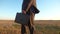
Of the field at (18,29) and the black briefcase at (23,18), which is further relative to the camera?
the field at (18,29)

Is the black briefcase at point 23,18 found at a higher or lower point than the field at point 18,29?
higher

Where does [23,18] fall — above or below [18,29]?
above

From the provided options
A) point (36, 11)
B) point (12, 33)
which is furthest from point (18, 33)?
point (36, 11)

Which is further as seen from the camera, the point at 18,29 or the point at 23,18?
the point at 18,29

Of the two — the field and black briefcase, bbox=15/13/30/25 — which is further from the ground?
black briefcase, bbox=15/13/30/25

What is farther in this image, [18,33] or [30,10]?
[18,33]

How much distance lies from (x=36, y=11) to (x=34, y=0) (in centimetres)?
39

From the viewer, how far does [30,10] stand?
8078mm

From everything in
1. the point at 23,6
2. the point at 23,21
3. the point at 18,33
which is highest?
the point at 23,6

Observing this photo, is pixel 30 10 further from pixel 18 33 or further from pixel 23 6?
pixel 18 33

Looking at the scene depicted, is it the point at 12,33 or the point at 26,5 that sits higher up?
the point at 26,5

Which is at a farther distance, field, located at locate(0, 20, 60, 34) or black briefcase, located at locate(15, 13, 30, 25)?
field, located at locate(0, 20, 60, 34)

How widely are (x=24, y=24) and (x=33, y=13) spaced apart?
522mm

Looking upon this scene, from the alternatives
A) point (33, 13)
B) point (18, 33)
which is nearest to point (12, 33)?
point (18, 33)
